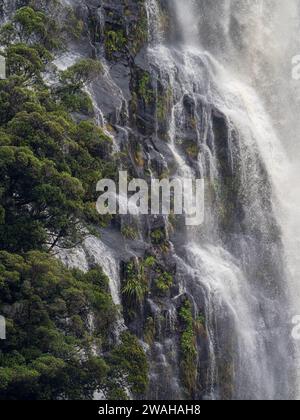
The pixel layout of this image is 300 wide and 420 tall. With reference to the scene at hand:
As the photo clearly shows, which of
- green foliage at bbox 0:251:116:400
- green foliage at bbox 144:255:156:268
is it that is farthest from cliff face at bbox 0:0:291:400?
green foliage at bbox 0:251:116:400

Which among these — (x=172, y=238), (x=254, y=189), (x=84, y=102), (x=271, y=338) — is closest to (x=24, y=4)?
(x=84, y=102)

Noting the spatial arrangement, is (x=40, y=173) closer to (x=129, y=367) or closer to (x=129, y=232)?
(x=129, y=367)

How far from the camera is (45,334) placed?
841 inches

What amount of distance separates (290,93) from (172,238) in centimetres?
1294

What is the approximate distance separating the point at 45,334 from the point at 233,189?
1551 centimetres

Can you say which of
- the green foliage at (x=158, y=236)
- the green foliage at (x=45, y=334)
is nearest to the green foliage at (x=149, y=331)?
the green foliage at (x=158, y=236)

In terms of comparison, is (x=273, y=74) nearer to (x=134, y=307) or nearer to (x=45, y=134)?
(x=134, y=307)

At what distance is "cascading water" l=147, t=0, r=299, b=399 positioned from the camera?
103ft

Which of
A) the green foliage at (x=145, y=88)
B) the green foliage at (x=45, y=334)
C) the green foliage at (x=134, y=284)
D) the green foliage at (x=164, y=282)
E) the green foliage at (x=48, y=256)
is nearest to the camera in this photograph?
the green foliage at (x=45, y=334)

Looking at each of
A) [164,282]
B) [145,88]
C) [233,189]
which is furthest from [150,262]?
[145,88]

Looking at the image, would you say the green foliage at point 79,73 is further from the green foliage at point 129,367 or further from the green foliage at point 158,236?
the green foliage at point 129,367

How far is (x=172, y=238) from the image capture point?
3197 cm

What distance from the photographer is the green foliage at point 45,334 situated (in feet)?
68.5

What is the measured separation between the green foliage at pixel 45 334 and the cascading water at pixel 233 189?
863 centimetres
